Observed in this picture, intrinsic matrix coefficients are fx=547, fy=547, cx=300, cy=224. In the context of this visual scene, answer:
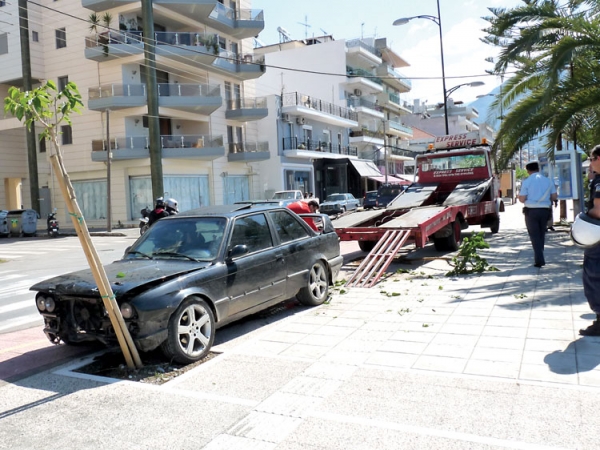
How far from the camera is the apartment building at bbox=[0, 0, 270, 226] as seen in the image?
99.2 feet

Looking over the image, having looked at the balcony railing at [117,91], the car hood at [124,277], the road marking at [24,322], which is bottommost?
the road marking at [24,322]

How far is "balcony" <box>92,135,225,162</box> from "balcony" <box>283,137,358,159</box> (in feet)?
32.0

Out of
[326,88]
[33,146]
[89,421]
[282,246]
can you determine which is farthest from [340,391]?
[326,88]

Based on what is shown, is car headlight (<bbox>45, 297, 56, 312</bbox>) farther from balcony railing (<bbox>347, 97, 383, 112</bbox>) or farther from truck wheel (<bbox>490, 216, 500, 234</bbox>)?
balcony railing (<bbox>347, 97, 383, 112</bbox>)

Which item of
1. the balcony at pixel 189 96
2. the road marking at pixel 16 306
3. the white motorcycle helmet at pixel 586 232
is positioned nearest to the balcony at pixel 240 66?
the balcony at pixel 189 96

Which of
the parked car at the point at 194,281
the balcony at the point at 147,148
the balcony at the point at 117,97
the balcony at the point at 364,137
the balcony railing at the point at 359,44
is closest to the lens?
the parked car at the point at 194,281

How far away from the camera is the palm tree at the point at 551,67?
36.3ft

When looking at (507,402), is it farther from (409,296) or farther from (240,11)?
(240,11)

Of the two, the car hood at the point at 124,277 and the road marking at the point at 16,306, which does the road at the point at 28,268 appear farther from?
the car hood at the point at 124,277

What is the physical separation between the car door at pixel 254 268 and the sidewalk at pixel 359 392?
16.6 inches

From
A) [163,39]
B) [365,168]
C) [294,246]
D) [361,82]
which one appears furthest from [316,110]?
[294,246]

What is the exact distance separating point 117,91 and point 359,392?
28652 millimetres

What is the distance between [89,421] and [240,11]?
118ft

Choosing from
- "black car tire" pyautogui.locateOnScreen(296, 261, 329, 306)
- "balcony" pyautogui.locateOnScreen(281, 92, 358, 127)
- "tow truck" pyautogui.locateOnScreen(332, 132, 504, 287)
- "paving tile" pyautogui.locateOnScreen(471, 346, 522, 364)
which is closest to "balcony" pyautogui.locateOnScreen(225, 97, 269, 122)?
"balcony" pyautogui.locateOnScreen(281, 92, 358, 127)
